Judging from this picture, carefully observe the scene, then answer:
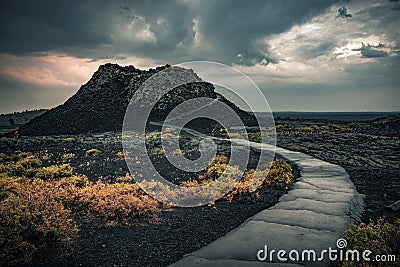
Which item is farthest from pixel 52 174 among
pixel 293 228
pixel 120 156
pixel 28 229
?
pixel 293 228

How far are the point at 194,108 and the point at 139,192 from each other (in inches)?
1378

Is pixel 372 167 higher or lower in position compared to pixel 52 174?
lower

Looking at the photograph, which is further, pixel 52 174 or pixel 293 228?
pixel 52 174

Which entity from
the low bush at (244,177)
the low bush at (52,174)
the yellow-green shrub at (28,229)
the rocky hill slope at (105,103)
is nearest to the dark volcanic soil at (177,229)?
the yellow-green shrub at (28,229)

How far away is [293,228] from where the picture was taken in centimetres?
Answer: 500

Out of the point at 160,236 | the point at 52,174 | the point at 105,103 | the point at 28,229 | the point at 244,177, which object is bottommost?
the point at 160,236

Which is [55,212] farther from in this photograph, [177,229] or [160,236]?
[177,229]

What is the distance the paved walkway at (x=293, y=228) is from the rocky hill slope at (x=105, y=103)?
2874cm

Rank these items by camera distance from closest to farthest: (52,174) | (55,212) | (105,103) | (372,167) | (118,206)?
(55,212) → (118,206) → (52,174) → (372,167) → (105,103)

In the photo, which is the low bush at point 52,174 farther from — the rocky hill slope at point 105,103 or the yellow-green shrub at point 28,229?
the rocky hill slope at point 105,103

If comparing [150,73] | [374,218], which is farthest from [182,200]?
[150,73]

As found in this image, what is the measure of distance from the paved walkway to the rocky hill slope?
28740 millimetres

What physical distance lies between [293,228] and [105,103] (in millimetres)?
41331

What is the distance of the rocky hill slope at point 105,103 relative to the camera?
34.5 metres
